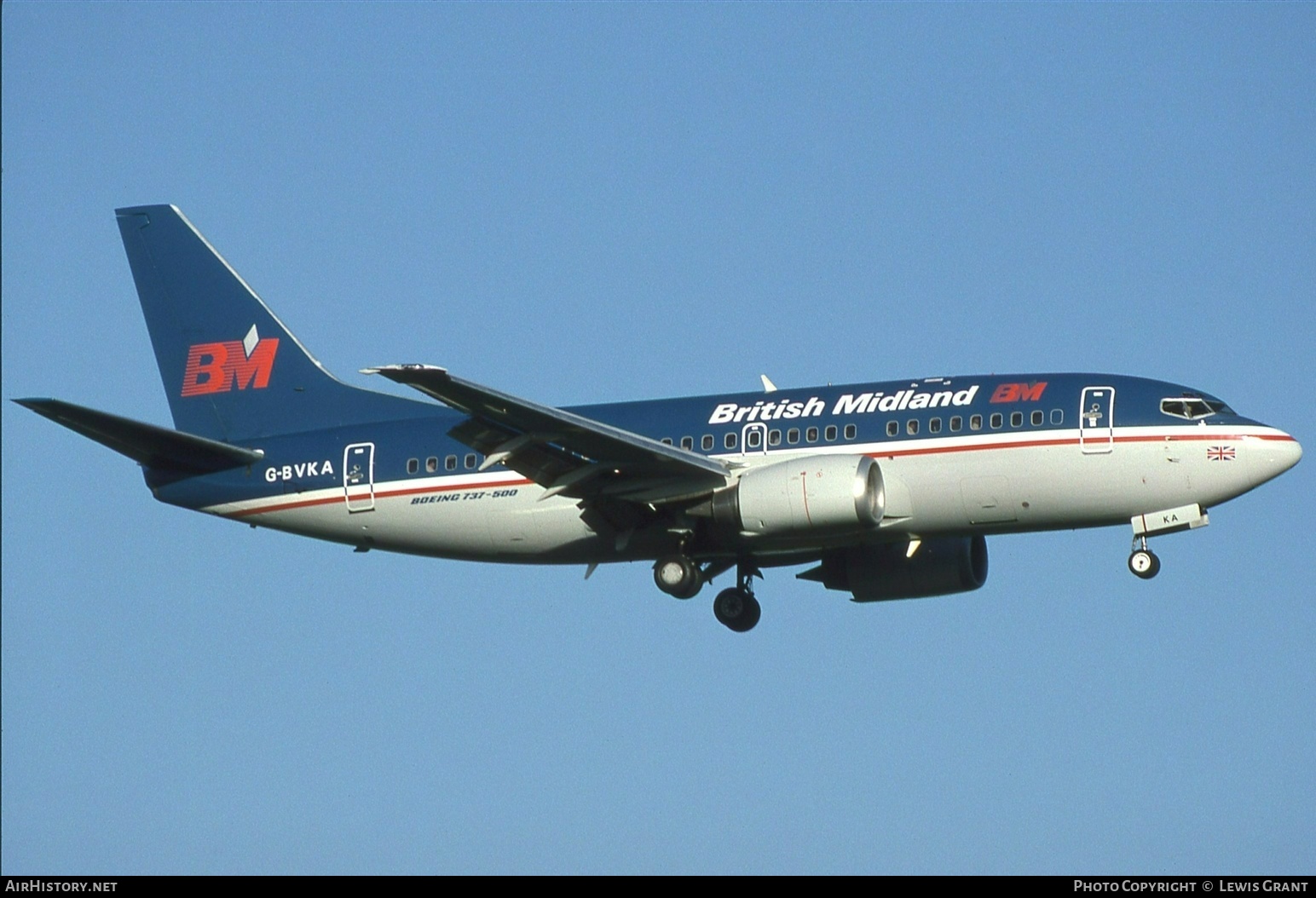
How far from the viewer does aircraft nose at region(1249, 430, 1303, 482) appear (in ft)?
127

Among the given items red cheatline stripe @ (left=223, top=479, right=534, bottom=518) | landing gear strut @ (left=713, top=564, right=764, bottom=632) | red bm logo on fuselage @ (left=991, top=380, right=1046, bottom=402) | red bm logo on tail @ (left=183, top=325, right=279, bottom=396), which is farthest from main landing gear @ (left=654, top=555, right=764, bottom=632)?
red bm logo on tail @ (left=183, top=325, right=279, bottom=396)

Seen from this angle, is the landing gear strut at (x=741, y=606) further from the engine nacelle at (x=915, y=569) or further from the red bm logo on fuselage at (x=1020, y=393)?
the red bm logo on fuselage at (x=1020, y=393)

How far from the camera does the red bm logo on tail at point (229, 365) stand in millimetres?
47406

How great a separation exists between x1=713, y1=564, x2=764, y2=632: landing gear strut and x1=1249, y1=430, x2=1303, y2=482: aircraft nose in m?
11.4

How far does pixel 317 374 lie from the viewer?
47.1 metres

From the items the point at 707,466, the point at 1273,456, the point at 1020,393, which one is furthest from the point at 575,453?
the point at 1273,456

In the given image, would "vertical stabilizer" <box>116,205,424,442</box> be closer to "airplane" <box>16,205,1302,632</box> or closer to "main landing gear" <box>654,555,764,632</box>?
"airplane" <box>16,205,1302,632</box>

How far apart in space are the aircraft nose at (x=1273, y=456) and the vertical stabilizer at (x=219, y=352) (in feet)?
62.3

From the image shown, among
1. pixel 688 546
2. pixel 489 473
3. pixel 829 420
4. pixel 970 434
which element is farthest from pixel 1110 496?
pixel 489 473

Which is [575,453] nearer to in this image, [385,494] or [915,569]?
[385,494]
